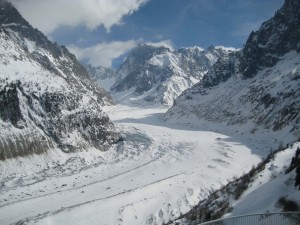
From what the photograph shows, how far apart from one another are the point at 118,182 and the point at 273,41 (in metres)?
121

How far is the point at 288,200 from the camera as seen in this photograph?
81.1 ft

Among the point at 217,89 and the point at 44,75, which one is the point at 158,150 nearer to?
the point at 44,75

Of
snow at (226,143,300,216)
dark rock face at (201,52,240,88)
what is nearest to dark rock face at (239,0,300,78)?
dark rock face at (201,52,240,88)

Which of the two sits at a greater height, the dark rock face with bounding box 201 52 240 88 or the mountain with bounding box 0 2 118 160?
the dark rock face with bounding box 201 52 240 88

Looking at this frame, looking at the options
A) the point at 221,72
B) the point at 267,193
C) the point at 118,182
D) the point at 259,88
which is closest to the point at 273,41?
the point at 221,72

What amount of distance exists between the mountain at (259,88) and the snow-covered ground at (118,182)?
17.0 m

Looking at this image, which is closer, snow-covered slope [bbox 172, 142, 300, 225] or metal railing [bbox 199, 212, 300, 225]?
metal railing [bbox 199, 212, 300, 225]

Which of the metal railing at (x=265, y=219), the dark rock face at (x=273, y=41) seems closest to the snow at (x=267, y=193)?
the metal railing at (x=265, y=219)

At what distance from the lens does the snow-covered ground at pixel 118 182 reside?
47.1 metres

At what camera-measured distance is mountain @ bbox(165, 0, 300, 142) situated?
104 metres

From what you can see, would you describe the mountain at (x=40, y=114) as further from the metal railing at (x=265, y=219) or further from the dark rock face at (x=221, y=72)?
the dark rock face at (x=221, y=72)

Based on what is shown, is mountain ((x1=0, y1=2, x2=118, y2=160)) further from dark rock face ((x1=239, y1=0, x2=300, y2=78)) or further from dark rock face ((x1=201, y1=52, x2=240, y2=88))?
dark rock face ((x1=201, y1=52, x2=240, y2=88))

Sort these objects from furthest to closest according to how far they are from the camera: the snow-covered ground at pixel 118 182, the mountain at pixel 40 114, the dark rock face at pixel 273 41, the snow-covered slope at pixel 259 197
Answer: the dark rock face at pixel 273 41
the mountain at pixel 40 114
the snow-covered ground at pixel 118 182
the snow-covered slope at pixel 259 197

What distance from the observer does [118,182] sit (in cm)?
6069
